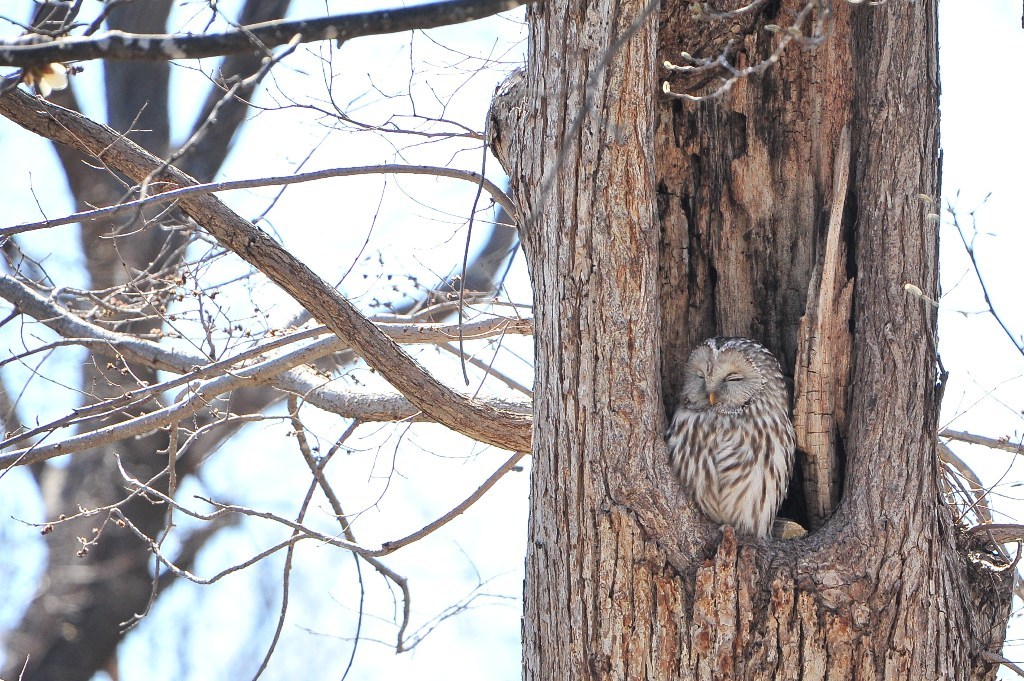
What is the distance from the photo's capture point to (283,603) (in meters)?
4.14

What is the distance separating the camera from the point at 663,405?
3158 millimetres

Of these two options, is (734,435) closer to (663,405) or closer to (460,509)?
(663,405)

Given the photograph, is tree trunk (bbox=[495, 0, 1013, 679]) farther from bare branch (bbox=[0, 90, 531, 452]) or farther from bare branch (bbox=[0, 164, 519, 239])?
bare branch (bbox=[0, 90, 531, 452])

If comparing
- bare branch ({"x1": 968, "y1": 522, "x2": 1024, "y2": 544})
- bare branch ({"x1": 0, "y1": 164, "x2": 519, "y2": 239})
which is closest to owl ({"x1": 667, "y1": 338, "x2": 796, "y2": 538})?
bare branch ({"x1": 968, "y1": 522, "x2": 1024, "y2": 544})

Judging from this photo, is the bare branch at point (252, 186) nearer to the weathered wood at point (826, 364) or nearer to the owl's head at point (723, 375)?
the owl's head at point (723, 375)

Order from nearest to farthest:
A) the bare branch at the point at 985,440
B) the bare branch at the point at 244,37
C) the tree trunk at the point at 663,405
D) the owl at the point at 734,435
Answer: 1. the bare branch at the point at 244,37
2. the tree trunk at the point at 663,405
3. the owl at the point at 734,435
4. the bare branch at the point at 985,440

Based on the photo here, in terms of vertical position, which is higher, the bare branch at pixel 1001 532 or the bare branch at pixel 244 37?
the bare branch at pixel 244 37

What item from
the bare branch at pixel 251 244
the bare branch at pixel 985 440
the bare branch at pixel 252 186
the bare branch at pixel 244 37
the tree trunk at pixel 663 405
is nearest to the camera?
the bare branch at pixel 244 37

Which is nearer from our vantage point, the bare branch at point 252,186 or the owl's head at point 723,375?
the bare branch at point 252,186

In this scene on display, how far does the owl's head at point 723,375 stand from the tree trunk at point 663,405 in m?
0.23

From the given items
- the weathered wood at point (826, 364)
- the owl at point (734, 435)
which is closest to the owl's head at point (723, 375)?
the owl at point (734, 435)

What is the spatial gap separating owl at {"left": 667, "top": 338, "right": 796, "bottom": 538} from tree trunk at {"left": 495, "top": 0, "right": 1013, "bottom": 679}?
23 cm

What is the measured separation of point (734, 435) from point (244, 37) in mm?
2292

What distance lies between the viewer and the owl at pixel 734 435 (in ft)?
11.2
